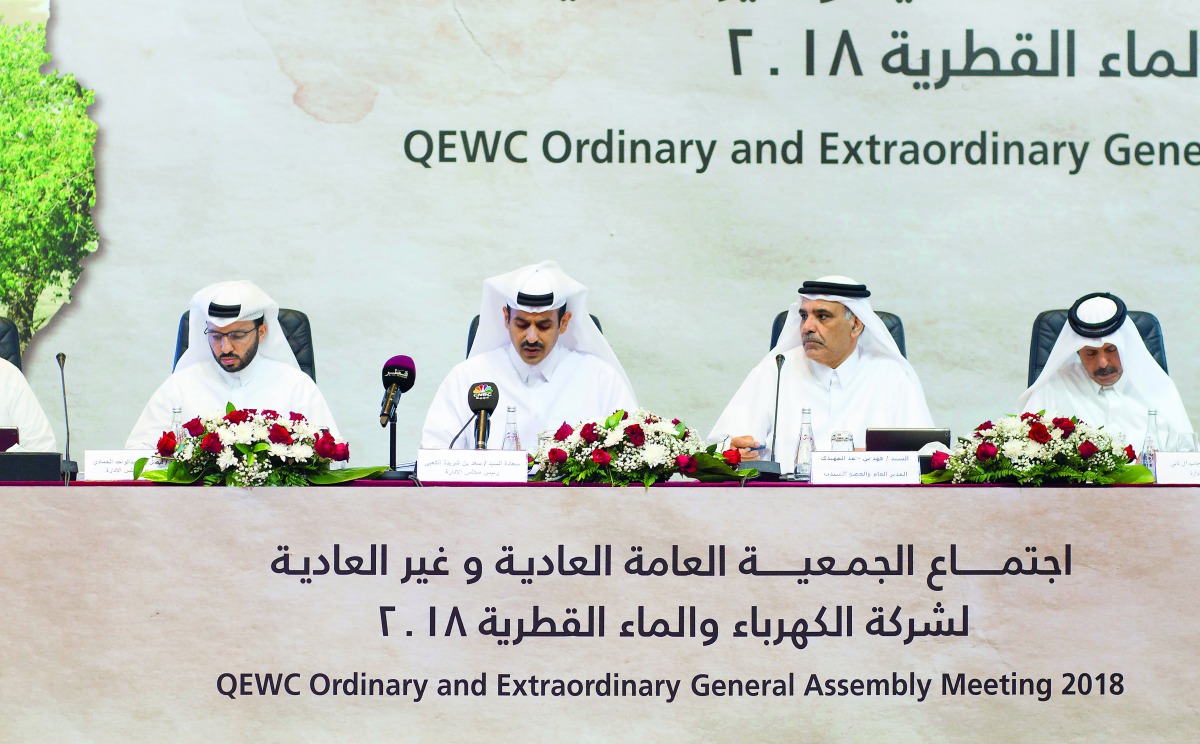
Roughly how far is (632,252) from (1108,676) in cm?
352

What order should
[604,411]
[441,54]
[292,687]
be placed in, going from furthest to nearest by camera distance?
[441,54] < [604,411] < [292,687]

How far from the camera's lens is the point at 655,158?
6.06m

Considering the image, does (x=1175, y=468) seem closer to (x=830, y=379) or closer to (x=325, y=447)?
(x=830, y=379)

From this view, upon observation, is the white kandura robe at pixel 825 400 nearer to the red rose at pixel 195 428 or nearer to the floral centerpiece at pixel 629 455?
the floral centerpiece at pixel 629 455

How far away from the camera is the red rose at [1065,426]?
3.07 meters

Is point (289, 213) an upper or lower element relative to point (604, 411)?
upper

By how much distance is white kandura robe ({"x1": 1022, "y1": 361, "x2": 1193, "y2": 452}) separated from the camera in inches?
190

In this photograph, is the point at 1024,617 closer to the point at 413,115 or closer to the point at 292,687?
the point at 292,687

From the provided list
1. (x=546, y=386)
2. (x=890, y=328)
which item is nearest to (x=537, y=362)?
(x=546, y=386)

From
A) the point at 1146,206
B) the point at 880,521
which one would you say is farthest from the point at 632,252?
the point at 880,521

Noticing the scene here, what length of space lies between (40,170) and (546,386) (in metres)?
2.81

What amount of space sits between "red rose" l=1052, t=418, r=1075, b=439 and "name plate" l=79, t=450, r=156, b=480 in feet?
7.10

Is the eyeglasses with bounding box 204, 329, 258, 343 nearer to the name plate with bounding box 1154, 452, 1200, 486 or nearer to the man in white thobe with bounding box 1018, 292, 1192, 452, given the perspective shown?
the man in white thobe with bounding box 1018, 292, 1192, 452

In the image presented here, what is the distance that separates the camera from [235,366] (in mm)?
4984
